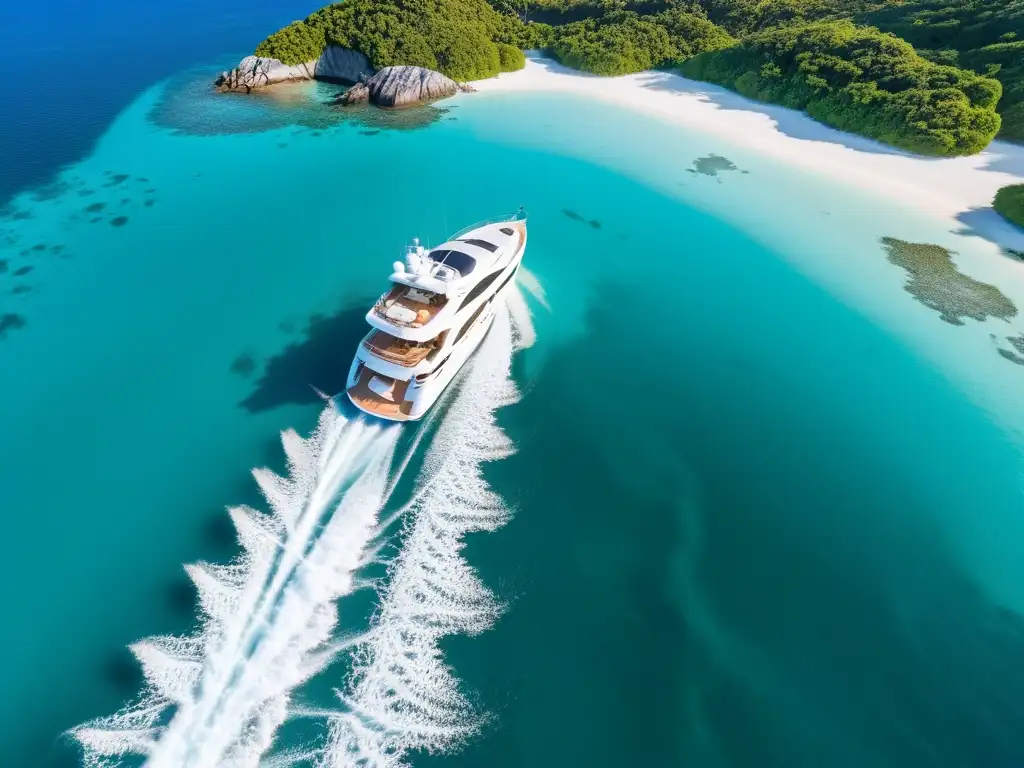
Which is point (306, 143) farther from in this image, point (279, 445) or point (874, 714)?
point (874, 714)

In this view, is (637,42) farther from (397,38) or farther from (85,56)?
(85,56)

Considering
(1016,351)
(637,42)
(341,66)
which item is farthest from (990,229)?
(341,66)

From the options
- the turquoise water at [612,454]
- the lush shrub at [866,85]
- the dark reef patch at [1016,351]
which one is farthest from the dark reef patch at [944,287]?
the lush shrub at [866,85]

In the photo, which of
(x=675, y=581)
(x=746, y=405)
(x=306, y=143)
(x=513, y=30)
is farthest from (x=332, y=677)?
(x=513, y=30)

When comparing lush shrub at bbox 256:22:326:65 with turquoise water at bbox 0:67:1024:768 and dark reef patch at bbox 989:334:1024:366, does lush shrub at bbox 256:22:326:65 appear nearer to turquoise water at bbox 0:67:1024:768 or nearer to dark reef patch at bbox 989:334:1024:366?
turquoise water at bbox 0:67:1024:768

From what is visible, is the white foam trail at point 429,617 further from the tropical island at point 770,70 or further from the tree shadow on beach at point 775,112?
the tree shadow on beach at point 775,112

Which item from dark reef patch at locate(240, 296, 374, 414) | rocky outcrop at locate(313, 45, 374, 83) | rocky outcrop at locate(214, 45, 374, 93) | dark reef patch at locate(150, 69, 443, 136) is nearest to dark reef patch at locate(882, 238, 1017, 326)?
dark reef patch at locate(240, 296, 374, 414)

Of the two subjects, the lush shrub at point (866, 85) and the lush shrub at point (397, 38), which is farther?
the lush shrub at point (397, 38)
